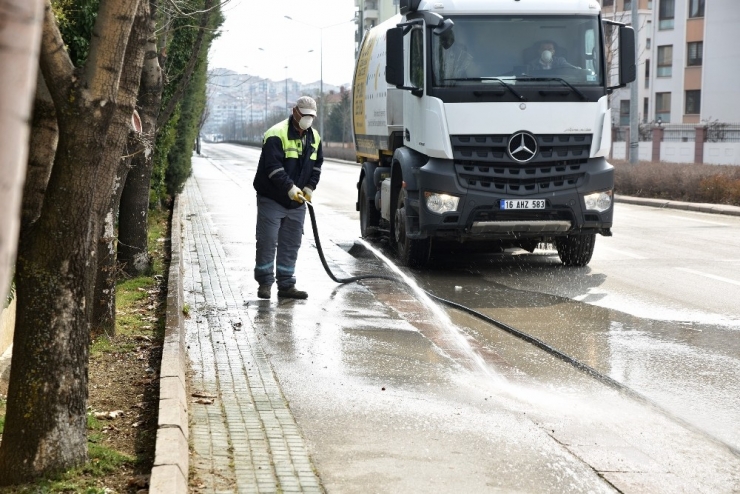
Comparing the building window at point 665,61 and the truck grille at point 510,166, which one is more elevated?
the building window at point 665,61

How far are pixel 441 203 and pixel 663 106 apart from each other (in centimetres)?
6112

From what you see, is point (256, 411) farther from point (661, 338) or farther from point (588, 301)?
point (588, 301)

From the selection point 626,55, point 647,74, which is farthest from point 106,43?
point 647,74

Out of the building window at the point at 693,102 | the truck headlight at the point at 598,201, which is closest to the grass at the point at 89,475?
the truck headlight at the point at 598,201

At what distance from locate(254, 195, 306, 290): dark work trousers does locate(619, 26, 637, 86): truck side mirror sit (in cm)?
423

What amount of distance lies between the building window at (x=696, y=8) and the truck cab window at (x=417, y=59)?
56.0 metres

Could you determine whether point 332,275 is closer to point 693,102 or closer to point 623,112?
point 693,102

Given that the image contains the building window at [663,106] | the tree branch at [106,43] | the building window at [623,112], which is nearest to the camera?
the tree branch at [106,43]

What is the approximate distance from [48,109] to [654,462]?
127 inches

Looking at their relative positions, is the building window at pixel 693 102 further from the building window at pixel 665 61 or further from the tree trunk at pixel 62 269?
the tree trunk at pixel 62 269

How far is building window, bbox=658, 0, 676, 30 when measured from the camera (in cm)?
6781

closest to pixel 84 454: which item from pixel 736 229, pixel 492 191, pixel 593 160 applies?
pixel 492 191

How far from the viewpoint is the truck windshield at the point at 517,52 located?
12.0 metres

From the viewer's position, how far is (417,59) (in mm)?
12359
